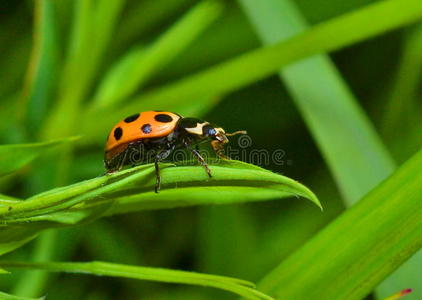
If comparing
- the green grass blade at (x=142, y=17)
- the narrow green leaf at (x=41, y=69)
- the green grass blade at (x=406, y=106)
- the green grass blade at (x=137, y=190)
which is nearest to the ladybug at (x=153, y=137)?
the narrow green leaf at (x=41, y=69)

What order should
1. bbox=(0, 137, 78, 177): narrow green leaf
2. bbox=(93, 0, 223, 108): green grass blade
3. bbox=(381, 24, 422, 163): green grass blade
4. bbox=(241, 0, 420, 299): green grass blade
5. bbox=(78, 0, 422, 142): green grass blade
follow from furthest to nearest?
bbox=(381, 24, 422, 163): green grass blade → bbox=(93, 0, 223, 108): green grass blade → bbox=(78, 0, 422, 142): green grass blade → bbox=(241, 0, 420, 299): green grass blade → bbox=(0, 137, 78, 177): narrow green leaf

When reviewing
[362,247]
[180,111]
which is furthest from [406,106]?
[362,247]

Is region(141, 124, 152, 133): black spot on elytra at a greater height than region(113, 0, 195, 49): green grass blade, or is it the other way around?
region(113, 0, 195, 49): green grass blade

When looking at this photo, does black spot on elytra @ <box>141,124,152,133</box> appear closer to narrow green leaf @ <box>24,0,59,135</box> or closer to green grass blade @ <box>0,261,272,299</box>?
narrow green leaf @ <box>24,0,59,135</box>

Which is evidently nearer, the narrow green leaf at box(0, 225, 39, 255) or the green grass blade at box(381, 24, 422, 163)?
the narrow green leaf at box(0, 225, 39, 255)

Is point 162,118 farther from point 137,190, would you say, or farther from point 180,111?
point 137,190

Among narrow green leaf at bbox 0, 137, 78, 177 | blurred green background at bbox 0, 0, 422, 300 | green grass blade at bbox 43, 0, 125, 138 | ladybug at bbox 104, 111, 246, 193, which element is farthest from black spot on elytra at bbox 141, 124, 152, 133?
narrow green leaf at bbox 0, 137, 78, 177

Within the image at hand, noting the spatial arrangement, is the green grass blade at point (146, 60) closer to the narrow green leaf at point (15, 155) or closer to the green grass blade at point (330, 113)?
the green grass blade at point (330, 113)
